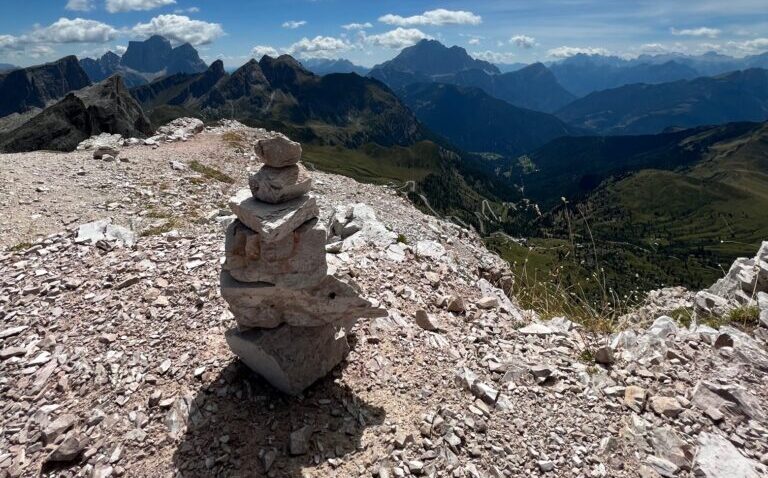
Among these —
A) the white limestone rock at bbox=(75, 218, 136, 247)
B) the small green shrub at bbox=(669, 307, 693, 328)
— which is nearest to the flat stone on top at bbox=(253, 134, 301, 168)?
the white limestone rock at bbox=(75, 218, 136, 247)

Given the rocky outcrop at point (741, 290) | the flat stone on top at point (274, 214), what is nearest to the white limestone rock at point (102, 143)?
the flat stone on top at point (274, 214)

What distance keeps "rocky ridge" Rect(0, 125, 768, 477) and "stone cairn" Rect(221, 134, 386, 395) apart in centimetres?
85

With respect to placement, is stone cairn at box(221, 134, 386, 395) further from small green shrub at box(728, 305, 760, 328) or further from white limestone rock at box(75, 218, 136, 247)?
small green shrub at box(728, 305, 760, 328)

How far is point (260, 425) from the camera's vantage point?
9.14 meters

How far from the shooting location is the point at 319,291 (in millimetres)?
10008

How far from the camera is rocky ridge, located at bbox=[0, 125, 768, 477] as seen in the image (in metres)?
8.70

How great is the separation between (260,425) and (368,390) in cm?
258

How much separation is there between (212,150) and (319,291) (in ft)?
106

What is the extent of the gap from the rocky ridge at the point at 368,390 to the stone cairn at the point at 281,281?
0.85m

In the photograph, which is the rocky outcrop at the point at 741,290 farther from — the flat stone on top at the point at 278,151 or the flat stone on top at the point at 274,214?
the flat stone on top at the point at 278,151

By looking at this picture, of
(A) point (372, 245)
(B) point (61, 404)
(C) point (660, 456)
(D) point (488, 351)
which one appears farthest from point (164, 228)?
(C) point (660, 456)

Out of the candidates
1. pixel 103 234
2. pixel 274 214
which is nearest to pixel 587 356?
pixel 274 214

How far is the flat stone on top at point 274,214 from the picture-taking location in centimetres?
925

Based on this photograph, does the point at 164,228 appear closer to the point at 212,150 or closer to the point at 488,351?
the point at 488,351
